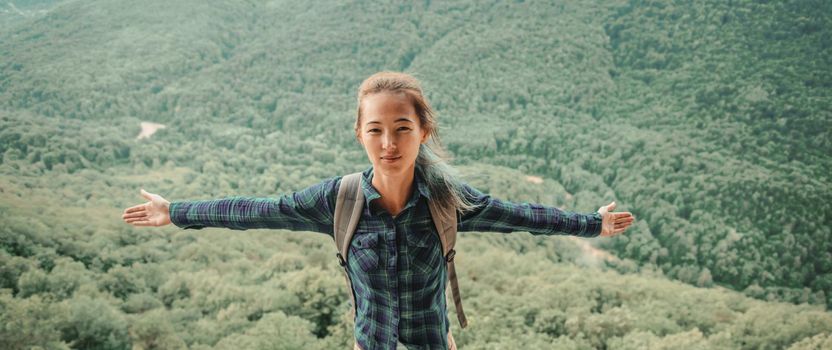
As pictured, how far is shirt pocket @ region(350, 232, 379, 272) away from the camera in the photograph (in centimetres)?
222

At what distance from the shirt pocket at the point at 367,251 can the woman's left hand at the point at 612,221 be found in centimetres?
121

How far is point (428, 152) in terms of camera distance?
2.51m

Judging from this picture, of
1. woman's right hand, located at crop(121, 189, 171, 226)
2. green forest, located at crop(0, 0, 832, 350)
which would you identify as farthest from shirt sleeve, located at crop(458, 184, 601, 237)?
green forest, located at crop(0, 0, 832, 350)

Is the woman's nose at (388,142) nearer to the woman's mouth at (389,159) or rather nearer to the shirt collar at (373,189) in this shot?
the woman's mouth at (389,159)

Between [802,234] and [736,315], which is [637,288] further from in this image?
[802,234]

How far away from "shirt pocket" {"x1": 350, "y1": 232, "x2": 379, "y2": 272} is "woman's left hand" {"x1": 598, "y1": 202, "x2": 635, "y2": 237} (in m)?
1.21

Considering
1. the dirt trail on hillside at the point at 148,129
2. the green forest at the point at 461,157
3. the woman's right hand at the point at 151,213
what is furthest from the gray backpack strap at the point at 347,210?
the dirt trail on hillside at the point at 148,129

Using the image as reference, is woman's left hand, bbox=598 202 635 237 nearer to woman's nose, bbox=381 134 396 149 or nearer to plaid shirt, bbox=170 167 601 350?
plaid shirt, bbox=170 167 601 350

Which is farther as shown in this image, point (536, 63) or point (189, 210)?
point (536, 63)

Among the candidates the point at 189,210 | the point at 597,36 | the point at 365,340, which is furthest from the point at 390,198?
the point at 597,36

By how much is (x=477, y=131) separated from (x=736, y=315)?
156ft

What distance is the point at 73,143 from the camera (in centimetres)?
5122

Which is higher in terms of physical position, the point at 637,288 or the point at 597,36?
the point at 597,36

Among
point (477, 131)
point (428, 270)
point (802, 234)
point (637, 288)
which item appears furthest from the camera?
point (477, 131)
